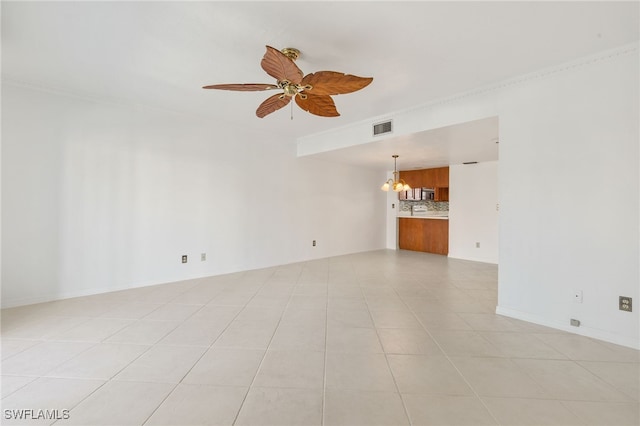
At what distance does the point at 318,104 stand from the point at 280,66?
72 centimetres

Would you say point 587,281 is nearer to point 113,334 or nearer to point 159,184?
point 113,334

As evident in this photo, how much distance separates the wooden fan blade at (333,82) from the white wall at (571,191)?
6.00ft

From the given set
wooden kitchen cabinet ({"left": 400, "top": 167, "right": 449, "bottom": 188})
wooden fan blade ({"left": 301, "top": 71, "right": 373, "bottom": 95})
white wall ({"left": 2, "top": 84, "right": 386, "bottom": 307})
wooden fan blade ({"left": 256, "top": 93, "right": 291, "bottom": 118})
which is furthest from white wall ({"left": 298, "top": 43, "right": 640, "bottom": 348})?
wooden kitchen cabinet ({"left": 400, "top": 167, "right": 449, "bottom": 188})

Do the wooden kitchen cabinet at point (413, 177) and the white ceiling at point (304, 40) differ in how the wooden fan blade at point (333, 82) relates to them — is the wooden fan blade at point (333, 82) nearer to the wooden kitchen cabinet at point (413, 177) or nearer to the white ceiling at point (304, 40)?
the white ceiling at point (304, 40)

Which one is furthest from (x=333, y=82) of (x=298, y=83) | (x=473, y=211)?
(x=473, y=211)

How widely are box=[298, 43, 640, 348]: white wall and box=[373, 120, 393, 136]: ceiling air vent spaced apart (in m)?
1.03

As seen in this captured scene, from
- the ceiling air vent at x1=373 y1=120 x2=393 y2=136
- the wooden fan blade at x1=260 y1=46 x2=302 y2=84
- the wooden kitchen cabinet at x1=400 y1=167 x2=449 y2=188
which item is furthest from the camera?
the wooden kitchen cabinet at x1=400 y1=167 x2=449 y2=188

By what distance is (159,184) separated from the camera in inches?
153

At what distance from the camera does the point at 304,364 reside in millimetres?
1909

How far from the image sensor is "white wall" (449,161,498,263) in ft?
18.9

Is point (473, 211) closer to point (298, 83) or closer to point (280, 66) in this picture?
point (298, 83)

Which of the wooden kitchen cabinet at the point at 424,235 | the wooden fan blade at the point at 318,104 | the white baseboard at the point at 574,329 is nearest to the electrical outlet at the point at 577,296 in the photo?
the white baseboard at the point at 574,329

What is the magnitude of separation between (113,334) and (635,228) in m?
4.47

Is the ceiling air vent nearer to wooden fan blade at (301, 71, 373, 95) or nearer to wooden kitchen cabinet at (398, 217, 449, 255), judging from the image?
wooden fan blade at (301, 71, 373, 95)
